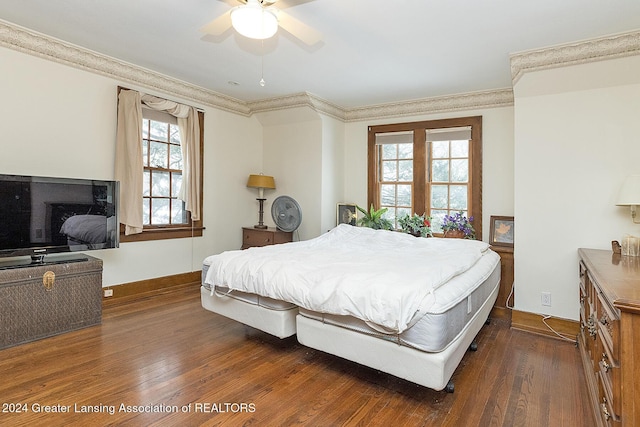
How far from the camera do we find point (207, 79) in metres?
4.30

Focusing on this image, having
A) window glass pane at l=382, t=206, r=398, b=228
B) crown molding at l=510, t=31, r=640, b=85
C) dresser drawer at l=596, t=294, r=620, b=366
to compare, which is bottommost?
dresser drawer at l=596, t=294, r=620, b=366

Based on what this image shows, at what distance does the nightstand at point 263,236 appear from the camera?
493 centimetres

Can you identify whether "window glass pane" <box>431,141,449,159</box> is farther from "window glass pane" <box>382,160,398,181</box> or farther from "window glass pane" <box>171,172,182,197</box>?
"window glass pane" <box>171,172,182,197</box>

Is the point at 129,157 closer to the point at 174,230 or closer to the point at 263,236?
the point at 174,230

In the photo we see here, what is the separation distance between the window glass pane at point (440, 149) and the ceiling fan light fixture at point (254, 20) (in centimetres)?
324

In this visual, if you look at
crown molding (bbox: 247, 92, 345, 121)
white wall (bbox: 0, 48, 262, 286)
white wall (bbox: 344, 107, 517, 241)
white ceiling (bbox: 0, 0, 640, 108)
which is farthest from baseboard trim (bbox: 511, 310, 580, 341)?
white wall (bbox: 0, 48, 262, 286)

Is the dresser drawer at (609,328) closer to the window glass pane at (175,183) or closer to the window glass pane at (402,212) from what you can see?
the window glass pane at (402,212)

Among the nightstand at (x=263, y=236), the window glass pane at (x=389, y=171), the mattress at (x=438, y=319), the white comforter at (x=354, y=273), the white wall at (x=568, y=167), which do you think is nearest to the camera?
the mattress at (x=438, y=319)

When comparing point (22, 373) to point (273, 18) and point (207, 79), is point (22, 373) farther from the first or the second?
point (207, 79)

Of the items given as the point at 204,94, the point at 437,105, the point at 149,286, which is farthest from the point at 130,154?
the point at 437,105

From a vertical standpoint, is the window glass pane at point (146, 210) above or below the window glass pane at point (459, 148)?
below

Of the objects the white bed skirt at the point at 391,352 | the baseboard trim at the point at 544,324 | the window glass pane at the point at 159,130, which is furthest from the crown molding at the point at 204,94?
the white bed skirt at the point at 391,352

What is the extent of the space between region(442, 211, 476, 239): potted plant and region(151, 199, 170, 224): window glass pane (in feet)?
11.6

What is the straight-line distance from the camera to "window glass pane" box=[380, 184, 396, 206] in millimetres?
5219
